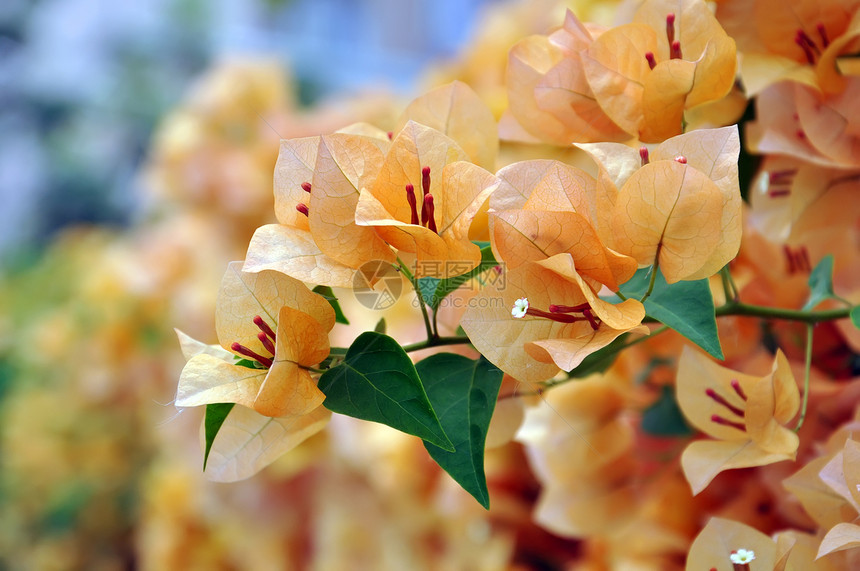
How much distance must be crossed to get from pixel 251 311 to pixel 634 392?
0.29 metres

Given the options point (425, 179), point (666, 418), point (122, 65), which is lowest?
point (122, 65)

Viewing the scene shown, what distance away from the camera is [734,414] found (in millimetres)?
270

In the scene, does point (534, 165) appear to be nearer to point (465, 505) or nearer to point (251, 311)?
point (251, 311)

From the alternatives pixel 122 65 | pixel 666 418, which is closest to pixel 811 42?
pixel 666 418

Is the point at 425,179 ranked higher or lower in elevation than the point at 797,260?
higher

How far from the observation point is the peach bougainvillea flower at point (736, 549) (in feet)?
0.79

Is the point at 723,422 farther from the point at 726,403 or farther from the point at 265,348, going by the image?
the point at 265,348

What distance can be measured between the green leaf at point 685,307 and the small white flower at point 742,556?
0.25 ft

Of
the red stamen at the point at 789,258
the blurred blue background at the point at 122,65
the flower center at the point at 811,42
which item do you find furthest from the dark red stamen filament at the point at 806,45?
the blurred blue background at the point at 122,65

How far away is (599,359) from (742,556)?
8 cm

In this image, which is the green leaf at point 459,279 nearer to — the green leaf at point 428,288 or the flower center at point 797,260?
the green leaf at point 428,288

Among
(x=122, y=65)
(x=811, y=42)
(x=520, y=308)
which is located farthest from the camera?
(x=122, y=65)

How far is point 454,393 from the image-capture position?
0.23 metres

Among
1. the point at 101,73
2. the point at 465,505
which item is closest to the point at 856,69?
the point at 465,505
